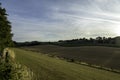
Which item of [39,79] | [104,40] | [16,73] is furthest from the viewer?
[104,40]

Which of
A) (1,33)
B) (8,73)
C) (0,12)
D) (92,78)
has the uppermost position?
(0,12)

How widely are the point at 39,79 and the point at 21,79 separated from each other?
4.77m

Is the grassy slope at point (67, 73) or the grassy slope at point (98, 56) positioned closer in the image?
the grassy slope at point (67, 73)

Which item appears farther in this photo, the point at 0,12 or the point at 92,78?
the point at 0,12

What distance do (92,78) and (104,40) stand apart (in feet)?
486

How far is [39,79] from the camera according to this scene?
19500mm

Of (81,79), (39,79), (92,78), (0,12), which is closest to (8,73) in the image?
(39,79)

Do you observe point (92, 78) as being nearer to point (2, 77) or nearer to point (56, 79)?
point (56, 79)

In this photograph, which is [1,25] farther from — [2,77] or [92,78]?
[2,77]

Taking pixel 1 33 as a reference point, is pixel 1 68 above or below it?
below

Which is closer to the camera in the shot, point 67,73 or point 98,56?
point 67,73

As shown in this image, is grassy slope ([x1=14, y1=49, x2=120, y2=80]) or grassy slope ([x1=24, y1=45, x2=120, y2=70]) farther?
grassy slope ([x1=24, y1=45, x2=120, y2=70])

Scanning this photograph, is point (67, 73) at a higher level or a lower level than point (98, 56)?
higher

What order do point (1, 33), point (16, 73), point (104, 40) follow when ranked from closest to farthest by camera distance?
1. point (16, 73)
2. point (1, 33)
3. point (104, 40)
